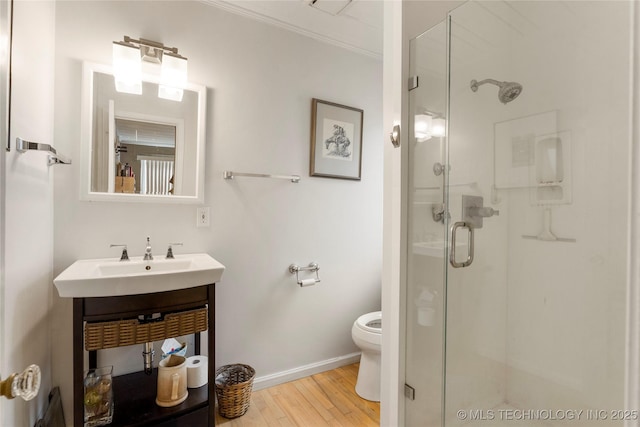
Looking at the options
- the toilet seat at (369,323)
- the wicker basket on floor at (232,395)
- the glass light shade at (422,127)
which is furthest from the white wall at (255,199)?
the glass light shade at (422,127)

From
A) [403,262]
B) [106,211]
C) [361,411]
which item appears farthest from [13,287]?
[361,411]

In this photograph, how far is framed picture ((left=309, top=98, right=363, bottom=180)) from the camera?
2.16 meters

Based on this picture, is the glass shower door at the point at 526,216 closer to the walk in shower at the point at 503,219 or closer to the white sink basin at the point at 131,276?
the walk in shower at the point at 503,219

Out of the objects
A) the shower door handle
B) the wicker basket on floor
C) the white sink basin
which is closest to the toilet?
the wicker basket on floor

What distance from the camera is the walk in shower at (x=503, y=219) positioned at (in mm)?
1016

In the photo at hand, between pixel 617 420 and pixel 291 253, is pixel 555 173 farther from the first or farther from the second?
pixel 291 253

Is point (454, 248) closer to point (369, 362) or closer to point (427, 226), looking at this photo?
point (427, 226)

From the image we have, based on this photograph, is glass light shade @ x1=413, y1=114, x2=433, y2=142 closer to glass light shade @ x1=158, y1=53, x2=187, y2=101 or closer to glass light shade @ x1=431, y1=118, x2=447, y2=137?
glass light shade @ x1=431, y1=118, x2=447, y2=137

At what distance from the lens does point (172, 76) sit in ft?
5.48

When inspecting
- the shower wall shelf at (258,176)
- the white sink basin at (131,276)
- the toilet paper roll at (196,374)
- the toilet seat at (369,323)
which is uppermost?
the shower wall shelf at (258,176)

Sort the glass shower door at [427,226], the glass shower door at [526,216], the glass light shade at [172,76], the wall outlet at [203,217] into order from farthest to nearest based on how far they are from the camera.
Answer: the wall outlet at [203,217]
the glass light shade at [172,76]
the glass shower door at [427,226]
the glass shower door at [526,216]

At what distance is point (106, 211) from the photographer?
1.57 meters

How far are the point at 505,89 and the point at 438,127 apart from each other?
1.06ft

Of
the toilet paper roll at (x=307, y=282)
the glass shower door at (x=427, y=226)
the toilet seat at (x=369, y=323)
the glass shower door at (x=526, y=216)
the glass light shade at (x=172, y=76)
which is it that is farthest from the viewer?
the toilet paper roll at (x=307, y=282)
